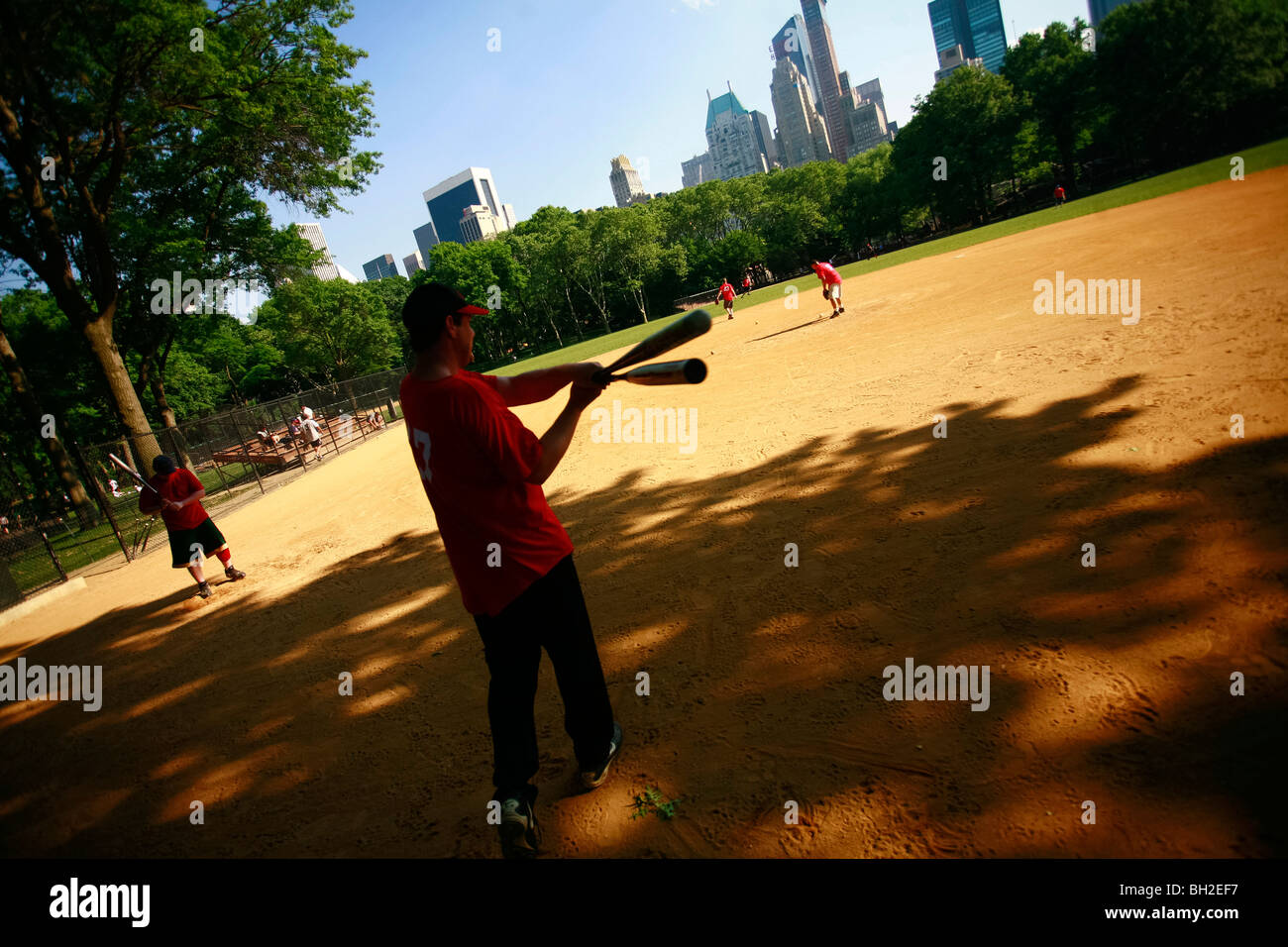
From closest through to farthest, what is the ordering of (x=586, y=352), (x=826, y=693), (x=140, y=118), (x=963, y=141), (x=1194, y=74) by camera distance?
(x=826, y=693) < (x=140, y=118) < (x=586, y=352) < (x=1194, y=74) < (x=963, y=141)

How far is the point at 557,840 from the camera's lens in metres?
3.10

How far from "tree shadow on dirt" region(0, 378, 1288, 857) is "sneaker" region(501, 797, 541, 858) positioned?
11.0 inches

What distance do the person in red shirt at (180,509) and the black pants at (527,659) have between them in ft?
28.3

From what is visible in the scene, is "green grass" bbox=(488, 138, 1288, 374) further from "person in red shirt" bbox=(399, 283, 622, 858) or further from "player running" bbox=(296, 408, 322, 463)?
"person in red shirt" bbox=(399, 283, 622, 858)

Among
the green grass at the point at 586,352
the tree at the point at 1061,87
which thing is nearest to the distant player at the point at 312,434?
the green grass at the point at 586,352

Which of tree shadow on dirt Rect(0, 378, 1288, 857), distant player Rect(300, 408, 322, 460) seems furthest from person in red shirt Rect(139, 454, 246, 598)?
distant player Rect(300, 408, 322, 460)

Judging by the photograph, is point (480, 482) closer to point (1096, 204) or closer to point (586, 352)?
point (586, 352)

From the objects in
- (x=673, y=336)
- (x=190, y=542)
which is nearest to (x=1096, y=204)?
(x=673, y=336)

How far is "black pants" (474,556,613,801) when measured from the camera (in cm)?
→ 282

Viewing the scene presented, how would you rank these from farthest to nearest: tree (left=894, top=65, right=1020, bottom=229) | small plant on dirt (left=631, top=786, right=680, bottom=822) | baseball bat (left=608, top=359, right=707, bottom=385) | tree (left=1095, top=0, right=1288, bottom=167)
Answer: tree (left=894, top=65, right=1020, bottom=229) < tree (left=1095, top=0, right=1288, bottom=167) < small plant on dirt (left=631, top=786, right=680, bottom=822) < baseball bat (left=608, top=359, right=707, bottom=385)

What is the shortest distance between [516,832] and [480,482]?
1.70 metres

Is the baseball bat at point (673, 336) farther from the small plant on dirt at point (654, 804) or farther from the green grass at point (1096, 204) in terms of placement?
the green grass at point (1096, 204)

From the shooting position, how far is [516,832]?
9.27ft

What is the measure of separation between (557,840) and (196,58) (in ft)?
71.0
